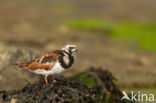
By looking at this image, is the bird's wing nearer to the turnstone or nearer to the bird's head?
the turnstone

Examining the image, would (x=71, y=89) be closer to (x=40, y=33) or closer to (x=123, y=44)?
(x=123, y=44)

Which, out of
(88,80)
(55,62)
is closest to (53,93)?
(55,62)

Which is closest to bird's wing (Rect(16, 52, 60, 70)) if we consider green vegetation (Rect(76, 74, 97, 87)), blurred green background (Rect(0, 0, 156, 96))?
blurred green background (Rect(0, 0, 156, 96))

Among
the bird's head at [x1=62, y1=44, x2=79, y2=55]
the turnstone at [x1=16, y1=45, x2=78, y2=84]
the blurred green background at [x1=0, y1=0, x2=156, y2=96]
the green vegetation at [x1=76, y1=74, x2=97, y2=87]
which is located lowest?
the green vegetation at [x1=76, y1=74, x2=97, y2=87]

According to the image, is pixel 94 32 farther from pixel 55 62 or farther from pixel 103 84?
pixel 55 62

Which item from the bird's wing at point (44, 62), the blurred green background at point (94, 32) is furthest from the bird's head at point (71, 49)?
the blurred green background at point (94, 32)

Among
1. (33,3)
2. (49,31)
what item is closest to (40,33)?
(49,31)

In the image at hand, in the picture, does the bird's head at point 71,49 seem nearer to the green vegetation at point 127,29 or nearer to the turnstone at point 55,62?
the turnstone at point 55,62
